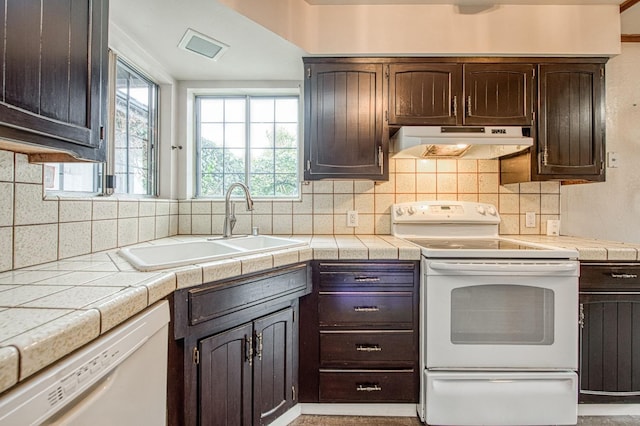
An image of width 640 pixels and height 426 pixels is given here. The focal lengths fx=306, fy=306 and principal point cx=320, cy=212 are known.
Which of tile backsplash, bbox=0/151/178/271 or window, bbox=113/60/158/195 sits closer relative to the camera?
tile backsplash, bbox=0/151/178/271

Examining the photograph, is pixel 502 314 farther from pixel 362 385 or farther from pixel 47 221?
pixel 47 221

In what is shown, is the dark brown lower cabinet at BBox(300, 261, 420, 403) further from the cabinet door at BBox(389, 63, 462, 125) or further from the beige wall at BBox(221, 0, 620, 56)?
the beige wall at BBox(221, 0, 620, 56)

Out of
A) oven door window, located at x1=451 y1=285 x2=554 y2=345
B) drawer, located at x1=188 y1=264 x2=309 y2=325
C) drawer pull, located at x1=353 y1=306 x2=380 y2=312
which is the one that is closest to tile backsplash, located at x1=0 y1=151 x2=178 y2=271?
drawer, located at x1=188 y1=264 x2=309 y2=325

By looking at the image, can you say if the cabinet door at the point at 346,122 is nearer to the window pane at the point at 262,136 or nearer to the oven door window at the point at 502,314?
the window pane at the point at 262,136

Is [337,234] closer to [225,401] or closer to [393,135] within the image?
[393,135]

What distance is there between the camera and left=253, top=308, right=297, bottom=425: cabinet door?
138 cm

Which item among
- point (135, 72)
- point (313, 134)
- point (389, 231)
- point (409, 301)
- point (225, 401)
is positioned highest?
point (135, 72)

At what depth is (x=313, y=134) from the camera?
6.24 ft

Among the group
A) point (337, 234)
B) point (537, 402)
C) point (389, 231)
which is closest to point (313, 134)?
point (337, 234)

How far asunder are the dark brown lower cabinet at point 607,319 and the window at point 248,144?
6.12 ft

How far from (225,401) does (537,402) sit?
1.51 meters

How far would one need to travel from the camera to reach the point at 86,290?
835 mm

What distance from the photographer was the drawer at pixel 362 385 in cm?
161

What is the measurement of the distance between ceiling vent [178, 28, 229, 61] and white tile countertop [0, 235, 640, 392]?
121 centimetres
